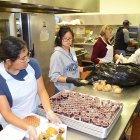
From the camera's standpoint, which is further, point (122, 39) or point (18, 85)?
point (122, 39)

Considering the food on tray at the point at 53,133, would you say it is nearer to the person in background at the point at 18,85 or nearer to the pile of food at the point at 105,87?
the person in background at the point at 18,85

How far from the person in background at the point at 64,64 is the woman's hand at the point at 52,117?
1.87 feet

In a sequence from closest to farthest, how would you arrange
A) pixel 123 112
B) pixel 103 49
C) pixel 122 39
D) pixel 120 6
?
1. pixel 123 112
2. pixel 103 49
3. pixel 122 39
4. pixel 120 6

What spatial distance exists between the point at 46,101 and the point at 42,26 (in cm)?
196

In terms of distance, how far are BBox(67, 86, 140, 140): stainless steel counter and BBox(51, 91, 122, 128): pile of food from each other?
8cm

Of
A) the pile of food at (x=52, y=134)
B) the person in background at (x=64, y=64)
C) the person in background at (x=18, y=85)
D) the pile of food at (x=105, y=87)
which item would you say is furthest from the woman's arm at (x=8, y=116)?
the pile of food at (x=105, y=87)

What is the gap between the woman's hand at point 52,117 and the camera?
1.12 meters

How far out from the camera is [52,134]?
3.27 feet

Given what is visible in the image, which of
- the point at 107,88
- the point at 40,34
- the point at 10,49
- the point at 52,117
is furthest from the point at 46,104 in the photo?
the point at 40,34

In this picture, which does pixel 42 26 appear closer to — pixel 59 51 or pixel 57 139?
pixel 59 51

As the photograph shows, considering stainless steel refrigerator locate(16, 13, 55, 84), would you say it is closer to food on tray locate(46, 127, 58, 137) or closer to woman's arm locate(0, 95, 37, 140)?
woman's arm locate(0, 95, 37, 140)

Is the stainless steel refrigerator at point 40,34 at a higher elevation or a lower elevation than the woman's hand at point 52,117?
higher

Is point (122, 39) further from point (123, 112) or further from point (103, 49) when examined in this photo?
point (123, 112)

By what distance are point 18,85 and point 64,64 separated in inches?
27.0
